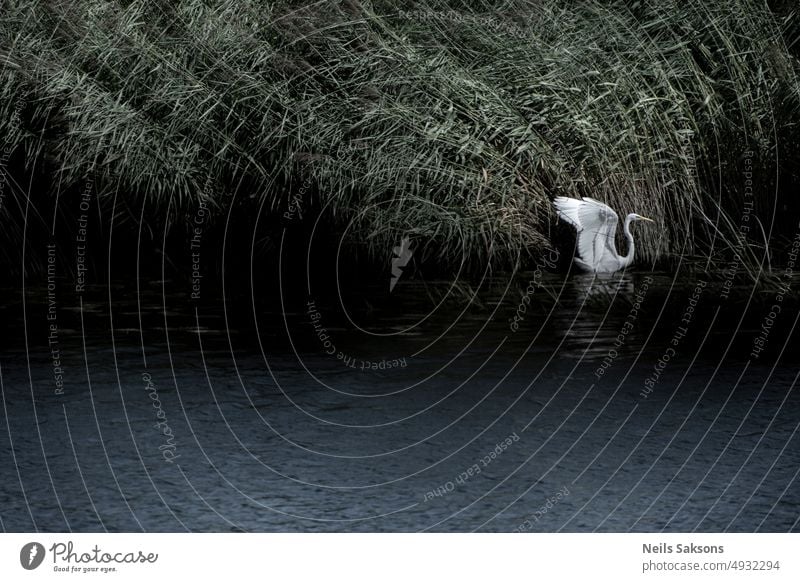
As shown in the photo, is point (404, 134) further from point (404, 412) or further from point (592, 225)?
point (404, 412)

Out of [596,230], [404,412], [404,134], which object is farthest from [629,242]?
[404,412]

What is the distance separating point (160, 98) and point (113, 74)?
480mm

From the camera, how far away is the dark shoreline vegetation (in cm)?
767

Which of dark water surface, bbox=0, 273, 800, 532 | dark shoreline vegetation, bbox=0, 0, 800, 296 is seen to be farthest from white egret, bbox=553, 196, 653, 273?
dark water surface, bbox=0, 273, 800, 532

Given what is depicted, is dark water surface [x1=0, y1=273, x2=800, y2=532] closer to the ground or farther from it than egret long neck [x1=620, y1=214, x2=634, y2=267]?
closer to the ground

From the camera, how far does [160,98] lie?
800 centimetres

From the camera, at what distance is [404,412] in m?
4.64

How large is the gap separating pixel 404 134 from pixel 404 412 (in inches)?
136

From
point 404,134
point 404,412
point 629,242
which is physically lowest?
point 404,412

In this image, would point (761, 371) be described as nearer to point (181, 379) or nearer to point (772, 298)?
point (772, 298)

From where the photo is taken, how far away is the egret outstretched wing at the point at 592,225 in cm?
753

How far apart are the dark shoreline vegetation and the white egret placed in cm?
14

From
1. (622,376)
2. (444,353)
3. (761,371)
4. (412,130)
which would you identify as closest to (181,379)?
(444,353)

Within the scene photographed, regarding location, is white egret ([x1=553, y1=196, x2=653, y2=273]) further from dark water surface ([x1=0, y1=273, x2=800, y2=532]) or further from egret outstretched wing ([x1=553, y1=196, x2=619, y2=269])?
dark water surface ([x1=0, y1=273, x2=800, y2=532])
